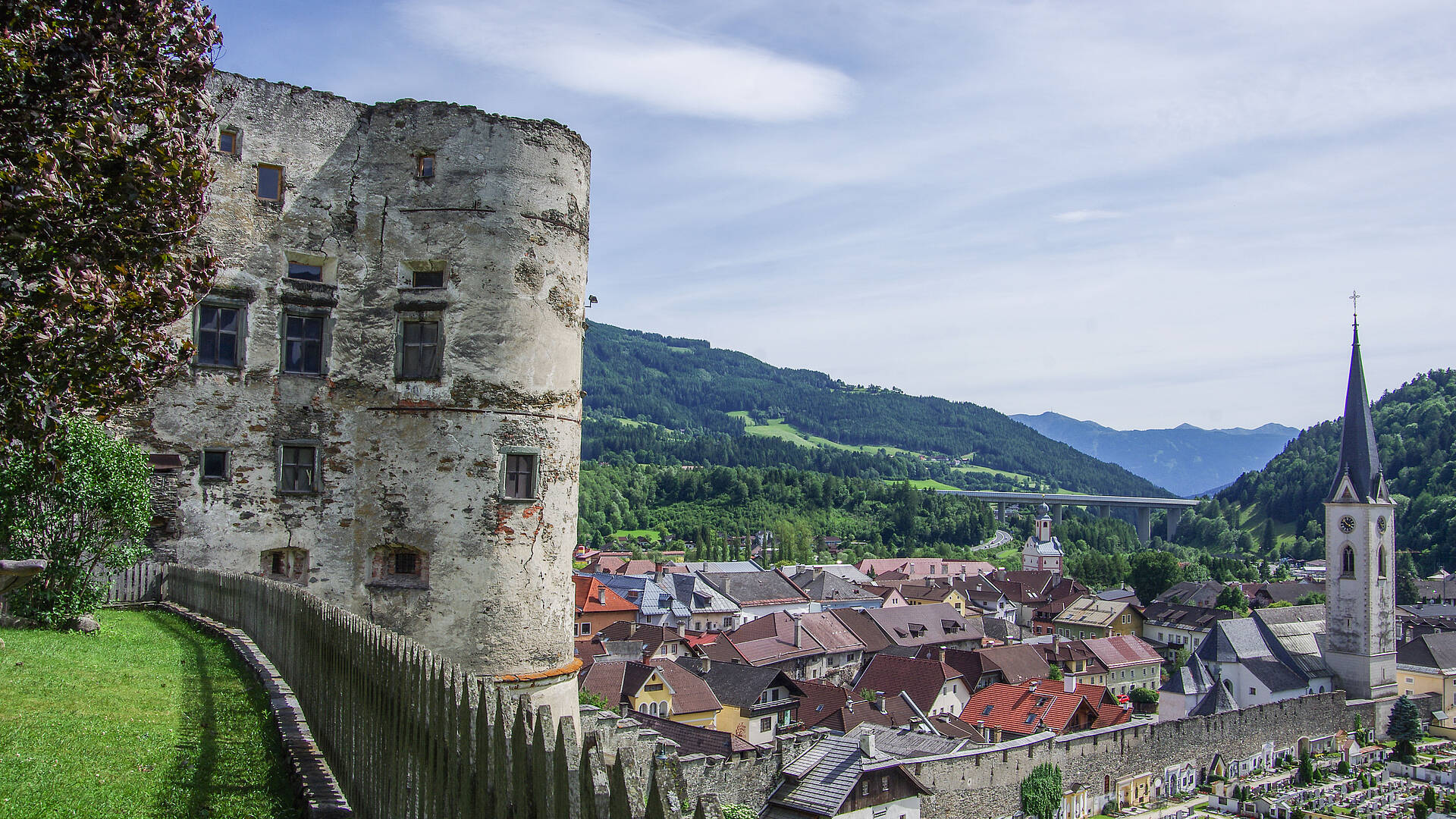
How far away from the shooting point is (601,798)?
11.2ft

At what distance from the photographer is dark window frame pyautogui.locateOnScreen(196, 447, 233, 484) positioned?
19281mm

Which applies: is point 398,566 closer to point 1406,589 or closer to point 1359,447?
point 1359,447

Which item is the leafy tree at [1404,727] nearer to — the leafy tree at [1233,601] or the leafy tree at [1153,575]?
the leafy tree at [1233,601]

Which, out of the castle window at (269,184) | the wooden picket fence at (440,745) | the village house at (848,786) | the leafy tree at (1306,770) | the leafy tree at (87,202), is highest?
the castle window at (269,184)

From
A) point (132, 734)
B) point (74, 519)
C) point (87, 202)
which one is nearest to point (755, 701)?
point (74, 519)

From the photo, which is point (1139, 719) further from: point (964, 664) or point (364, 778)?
point (364, 778)

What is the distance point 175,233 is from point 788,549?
520 feet

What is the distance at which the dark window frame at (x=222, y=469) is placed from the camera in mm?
19281

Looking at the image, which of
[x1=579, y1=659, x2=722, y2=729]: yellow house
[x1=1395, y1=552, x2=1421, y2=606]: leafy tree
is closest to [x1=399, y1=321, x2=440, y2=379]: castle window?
[x1=579, y1=659, x2=722, y2=729]: yellow house

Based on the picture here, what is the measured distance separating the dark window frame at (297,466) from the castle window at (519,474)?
12.4ft

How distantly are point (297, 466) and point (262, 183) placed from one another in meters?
5.64

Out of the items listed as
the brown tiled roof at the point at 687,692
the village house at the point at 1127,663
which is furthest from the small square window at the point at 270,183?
the village house at the point at 1127,663

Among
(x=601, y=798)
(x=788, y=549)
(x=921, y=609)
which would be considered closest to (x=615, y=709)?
(x=601, y=798)

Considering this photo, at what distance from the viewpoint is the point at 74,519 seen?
52.4 ft
